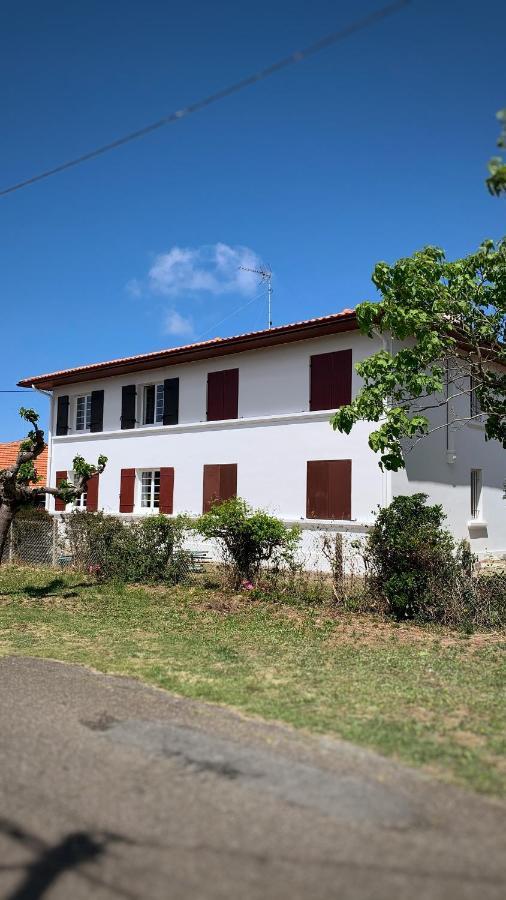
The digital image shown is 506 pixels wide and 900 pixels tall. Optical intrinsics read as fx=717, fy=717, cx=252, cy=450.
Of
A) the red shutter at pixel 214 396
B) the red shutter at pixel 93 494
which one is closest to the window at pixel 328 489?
the red shutter at pixel 214 396

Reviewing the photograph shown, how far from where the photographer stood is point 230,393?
65.8ft

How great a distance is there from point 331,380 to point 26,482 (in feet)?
26.6

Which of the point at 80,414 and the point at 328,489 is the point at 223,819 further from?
the point at 80,414

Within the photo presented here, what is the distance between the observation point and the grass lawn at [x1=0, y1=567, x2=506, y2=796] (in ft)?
17.1

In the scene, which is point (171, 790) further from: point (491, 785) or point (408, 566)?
point (408, 566)

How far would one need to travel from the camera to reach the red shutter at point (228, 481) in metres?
19.7

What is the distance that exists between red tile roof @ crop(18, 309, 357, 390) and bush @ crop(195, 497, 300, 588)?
248 inches

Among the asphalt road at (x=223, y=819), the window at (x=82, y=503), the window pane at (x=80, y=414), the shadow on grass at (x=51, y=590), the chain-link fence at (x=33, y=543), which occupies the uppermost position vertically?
the window pane at (x=80, y=414)

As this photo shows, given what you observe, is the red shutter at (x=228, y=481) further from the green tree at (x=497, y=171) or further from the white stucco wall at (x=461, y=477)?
the green tree at (x=497, y=171)

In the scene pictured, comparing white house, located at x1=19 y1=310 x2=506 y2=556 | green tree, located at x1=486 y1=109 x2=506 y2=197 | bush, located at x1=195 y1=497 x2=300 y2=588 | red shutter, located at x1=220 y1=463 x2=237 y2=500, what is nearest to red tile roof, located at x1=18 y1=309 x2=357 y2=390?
white house, located at x1=19 y1=310 x2=506 y2=556

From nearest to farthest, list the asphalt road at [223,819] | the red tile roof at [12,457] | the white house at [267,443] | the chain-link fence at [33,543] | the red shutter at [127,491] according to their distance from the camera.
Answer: the asphalt road at [223,819] < the chain-link fence at [33,543] < the white house at [267,443] < the red shutter at [127,491] < the red tile roof at [12,457]

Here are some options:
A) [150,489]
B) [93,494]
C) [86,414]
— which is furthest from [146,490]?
[86,414]

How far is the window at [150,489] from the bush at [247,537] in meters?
9.74

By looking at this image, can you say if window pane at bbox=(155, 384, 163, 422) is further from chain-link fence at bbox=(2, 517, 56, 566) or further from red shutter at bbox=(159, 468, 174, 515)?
chain-link fence at bbox=(2, 517, 56, 566)
